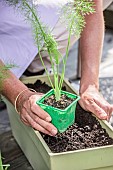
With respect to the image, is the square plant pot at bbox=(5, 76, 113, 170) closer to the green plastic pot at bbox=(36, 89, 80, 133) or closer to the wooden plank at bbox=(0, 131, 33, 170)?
the green plastic pot at bbox=(36, 89, 80, 133)

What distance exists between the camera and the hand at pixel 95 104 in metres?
1.49

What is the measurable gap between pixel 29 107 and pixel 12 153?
0.46m

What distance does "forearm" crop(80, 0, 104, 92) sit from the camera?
169cm

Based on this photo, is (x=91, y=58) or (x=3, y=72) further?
(x=91, y=58)

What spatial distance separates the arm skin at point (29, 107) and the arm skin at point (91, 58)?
0.80 ft

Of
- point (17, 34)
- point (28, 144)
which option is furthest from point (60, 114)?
point (17, 34)

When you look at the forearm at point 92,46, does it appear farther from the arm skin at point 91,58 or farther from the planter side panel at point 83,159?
the planter side panel at point 83,159

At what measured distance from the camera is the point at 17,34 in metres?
1.79

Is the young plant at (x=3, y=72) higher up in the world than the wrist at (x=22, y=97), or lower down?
higher up

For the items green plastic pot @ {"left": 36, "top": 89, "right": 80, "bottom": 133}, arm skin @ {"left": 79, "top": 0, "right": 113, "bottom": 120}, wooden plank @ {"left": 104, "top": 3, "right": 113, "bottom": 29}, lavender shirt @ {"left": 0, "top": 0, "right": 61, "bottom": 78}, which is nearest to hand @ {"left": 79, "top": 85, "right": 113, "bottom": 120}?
arm skin @ {"left": 79, "top": 0, "right": 113, "bottom": 120}

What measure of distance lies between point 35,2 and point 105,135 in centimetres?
67

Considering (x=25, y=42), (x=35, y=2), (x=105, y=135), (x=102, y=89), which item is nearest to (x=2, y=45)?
(x=25, y=42)

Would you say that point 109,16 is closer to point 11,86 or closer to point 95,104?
point 95,104

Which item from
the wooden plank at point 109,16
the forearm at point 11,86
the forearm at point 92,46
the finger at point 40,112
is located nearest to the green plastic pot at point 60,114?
the finger at point 40,112
